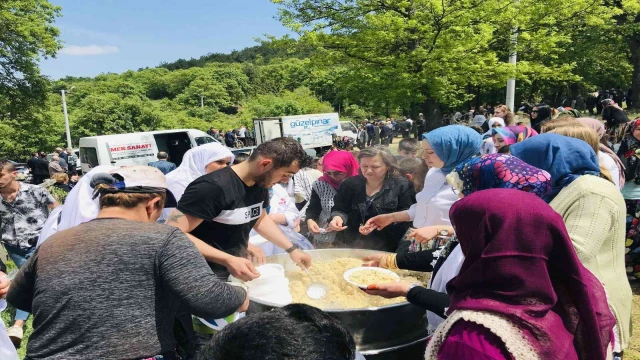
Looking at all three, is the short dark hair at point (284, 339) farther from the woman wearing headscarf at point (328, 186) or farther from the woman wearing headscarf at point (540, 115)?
the woman wearing headscarf at point (540, 115)

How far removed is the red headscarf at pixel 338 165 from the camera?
4074mm

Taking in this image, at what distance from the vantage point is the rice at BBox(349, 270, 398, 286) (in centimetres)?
225

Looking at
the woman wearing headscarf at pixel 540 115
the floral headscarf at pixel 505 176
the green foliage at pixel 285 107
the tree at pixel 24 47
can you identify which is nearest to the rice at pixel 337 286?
the floral headscarf at pixel 505 176

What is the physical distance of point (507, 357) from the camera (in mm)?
1128

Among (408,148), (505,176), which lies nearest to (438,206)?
(505,176)

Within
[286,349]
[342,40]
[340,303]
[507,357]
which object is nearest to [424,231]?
[340,303]

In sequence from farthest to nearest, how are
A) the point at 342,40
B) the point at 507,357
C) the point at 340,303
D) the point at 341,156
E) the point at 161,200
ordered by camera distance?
1. the point at 342,40
2. the point at 341,156
3. the point at 340,303
4. the point at 161,200
5. the point at 507,357

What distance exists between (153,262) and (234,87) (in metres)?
57.4

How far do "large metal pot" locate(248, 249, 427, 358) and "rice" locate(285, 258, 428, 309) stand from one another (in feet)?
0.66

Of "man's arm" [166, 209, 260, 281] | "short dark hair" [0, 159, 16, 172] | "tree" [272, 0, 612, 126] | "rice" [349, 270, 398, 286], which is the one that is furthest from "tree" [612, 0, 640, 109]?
"short dark hair" [0, 159, 16, 172]

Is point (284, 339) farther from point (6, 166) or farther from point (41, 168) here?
point (41, 168)

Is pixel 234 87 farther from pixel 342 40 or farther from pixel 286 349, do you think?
pixel 286 349

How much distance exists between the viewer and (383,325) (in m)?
1.85

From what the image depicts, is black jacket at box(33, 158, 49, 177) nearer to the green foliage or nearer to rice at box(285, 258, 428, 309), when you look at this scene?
rice at box(285, 258, 428, 309)
